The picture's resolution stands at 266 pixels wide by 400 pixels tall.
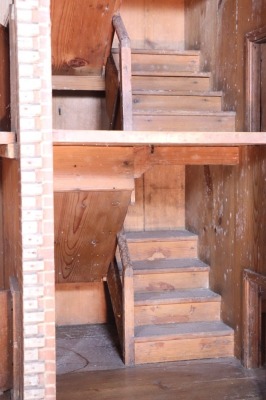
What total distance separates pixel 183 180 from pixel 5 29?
2282mm

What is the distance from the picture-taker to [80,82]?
449cm

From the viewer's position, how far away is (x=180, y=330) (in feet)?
13.8

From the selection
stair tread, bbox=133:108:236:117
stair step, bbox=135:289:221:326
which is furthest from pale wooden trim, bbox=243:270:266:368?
stair tread, bbox=133:108:236:117

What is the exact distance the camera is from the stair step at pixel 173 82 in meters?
4.31

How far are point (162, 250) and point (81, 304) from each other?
0.92 metres

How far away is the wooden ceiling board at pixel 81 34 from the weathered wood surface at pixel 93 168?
994mm

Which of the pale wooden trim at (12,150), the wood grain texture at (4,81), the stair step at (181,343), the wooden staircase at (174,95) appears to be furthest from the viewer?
the stair step at (181,343)

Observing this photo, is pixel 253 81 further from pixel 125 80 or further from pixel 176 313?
pixel 176 313

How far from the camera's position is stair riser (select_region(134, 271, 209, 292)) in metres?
4.46

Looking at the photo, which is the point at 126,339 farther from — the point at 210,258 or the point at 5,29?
the point at 5,29

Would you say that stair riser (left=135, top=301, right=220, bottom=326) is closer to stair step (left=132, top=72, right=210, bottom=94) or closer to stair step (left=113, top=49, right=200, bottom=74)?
stair step (left=132, top=72, right=210, bottom=94)

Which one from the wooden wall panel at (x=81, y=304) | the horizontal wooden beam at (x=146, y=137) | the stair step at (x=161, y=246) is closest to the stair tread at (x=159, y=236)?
the stair step at (x=161, y=246)

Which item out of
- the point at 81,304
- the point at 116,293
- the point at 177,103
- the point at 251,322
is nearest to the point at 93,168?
the point at 177,103

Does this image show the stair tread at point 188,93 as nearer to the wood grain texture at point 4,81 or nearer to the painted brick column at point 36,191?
the wood grain texture at point 4,81
